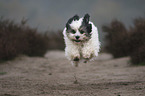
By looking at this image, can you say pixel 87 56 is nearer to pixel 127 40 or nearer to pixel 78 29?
pixel 78 29

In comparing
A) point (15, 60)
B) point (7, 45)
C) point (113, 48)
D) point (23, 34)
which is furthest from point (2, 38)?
point (113, 48)

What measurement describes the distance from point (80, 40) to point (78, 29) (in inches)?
11.8

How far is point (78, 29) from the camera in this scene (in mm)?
4906

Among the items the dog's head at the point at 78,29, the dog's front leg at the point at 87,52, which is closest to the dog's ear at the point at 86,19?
the dog's head at the point at 78,29

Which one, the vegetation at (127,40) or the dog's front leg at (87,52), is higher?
the vegetation at (127,40)

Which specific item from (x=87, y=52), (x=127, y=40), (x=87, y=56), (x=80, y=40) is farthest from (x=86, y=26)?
(x=127, y=40)

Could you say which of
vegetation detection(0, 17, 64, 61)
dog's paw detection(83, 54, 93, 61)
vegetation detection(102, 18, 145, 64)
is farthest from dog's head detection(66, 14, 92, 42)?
vegetation detection(0, 17, 64, 61)

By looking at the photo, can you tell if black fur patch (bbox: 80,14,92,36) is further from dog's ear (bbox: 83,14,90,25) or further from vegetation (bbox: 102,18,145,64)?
vegetation (bbox: 102,18,145,64)

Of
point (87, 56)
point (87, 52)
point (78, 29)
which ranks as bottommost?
point (87, 56)

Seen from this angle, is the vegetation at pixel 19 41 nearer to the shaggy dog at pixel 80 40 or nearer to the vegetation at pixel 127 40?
the vegetation at pixel 127 40

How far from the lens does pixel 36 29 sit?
554 inches

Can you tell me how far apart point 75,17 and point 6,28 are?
7473mm

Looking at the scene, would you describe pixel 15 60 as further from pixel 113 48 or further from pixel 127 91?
pixel 127 91

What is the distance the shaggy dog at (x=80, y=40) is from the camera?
493cm
